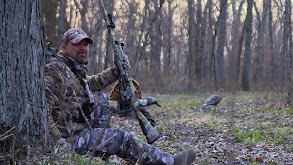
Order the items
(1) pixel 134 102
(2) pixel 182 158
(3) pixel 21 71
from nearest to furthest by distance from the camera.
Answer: (3) pixel 21 71 < (2) pixel 182 158 < (1) pixel 134 102

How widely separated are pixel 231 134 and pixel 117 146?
167 inches

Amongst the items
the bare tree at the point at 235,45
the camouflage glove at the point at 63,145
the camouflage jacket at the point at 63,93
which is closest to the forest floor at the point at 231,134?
the camouflage jacket at the point at 63,93

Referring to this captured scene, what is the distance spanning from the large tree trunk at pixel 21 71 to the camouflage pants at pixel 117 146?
31.3 inches

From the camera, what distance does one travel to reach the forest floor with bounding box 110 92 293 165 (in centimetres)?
569

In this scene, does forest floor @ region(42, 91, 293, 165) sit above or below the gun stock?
below

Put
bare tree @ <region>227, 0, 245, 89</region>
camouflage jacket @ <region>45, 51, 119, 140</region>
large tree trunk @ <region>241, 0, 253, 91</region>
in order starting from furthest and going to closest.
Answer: bare tree @ <region>227, 0, 245, 89</region>
large tree trunk @ <region>241, 0, 253, 91</region>
camouflage jacket @ <region>45, 51, 119, 140</region>

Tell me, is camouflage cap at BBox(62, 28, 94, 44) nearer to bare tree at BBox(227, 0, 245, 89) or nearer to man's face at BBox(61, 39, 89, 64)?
man's face at BBox(61, 39, 89, 64)

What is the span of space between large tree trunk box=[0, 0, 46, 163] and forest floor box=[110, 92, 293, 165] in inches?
72.3

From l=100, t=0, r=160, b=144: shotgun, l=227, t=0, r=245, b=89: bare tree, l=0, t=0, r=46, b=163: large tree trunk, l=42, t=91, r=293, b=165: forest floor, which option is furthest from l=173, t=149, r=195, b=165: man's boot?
l=227, t=0, r=245, b=89: bare tree

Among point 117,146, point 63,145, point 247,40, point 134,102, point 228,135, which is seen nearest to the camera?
point 63,145

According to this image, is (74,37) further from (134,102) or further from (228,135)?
(228,135)

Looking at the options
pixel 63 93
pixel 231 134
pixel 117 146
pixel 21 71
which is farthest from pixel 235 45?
pixel 21 71

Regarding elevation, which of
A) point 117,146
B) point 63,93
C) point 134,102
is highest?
point 63,93

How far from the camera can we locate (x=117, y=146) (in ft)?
13.1
